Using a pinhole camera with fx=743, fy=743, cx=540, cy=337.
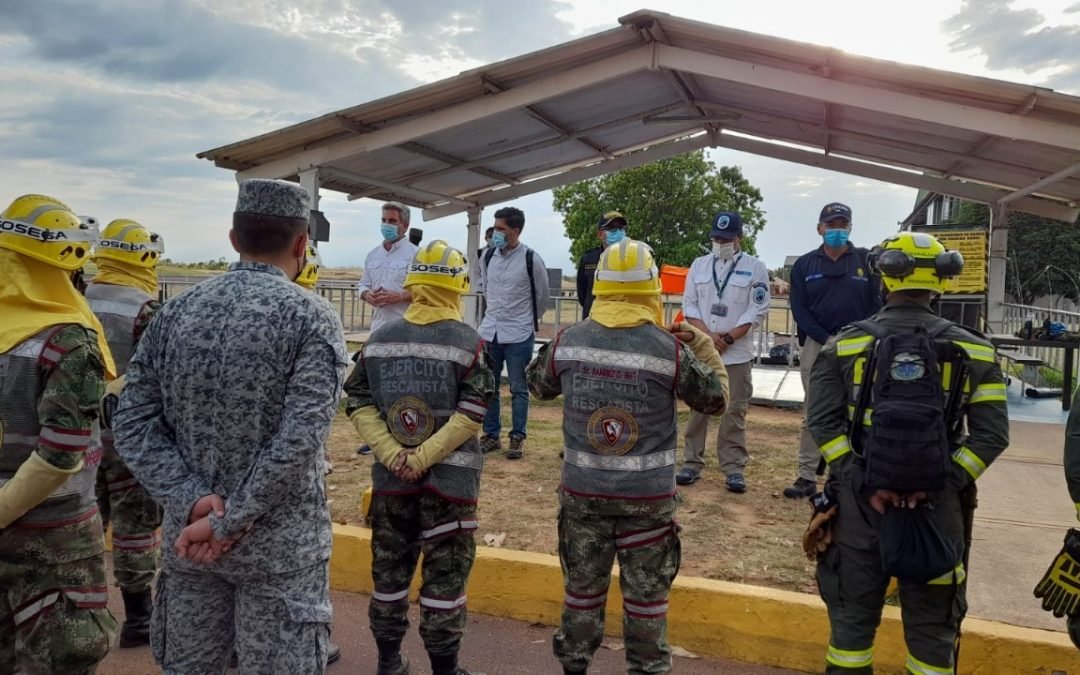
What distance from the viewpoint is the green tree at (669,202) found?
92.9ft

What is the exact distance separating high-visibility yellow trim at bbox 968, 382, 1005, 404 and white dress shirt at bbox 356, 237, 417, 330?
4.59 meters

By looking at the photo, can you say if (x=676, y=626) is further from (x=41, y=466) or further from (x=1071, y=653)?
(x=41, y=466)

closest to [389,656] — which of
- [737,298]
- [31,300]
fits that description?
[31,300]

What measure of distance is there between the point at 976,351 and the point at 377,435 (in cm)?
247

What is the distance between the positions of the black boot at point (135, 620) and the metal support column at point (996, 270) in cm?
1054

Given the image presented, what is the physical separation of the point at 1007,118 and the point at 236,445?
6.88 meters

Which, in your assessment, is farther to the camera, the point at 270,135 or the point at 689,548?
the point at 270,135

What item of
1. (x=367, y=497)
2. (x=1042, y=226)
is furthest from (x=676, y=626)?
(x=1042, y=226)

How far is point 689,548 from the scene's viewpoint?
4.68 metres

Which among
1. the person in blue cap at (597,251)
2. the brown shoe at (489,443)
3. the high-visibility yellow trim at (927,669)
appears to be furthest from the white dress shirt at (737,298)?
the high-visibility yellow trim at (927,669)

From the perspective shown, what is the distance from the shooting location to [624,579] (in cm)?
309

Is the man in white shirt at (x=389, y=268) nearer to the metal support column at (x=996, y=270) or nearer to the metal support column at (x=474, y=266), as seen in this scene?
the metal support column at (x=474, y=266)

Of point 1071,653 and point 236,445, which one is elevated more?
point 236,445

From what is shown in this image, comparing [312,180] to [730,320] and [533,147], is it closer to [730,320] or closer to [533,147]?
[533,147]
